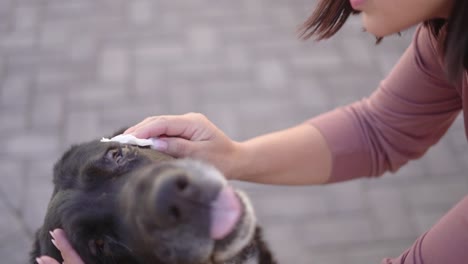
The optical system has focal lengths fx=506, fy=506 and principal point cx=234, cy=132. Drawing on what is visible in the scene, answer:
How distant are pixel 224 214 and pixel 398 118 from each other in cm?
105

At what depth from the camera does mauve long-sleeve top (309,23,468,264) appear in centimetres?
209

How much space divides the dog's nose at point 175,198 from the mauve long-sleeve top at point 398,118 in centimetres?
81

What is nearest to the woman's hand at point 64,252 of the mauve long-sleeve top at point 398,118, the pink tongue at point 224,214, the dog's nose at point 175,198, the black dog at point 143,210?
the black dog at point 143,210

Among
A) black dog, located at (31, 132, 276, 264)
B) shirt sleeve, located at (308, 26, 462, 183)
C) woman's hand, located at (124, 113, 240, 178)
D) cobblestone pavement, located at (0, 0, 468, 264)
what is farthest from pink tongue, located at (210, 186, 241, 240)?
cobblestone pavement, located at (0, 0, 468, 264)

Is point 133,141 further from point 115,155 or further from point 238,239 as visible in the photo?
point 238,239

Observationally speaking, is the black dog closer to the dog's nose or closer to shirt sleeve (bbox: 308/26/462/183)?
the dog's nose

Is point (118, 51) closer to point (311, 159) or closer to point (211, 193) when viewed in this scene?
point (311, 159)

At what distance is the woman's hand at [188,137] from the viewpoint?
2047 millimetres

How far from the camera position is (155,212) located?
1.50m

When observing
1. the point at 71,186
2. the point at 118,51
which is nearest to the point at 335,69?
the point at 118,51

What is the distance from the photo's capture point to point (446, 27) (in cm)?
170

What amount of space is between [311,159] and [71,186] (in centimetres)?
107

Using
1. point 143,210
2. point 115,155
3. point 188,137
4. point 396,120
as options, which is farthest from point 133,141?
point 396,120

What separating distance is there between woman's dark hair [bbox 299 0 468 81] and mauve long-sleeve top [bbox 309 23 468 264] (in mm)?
114
